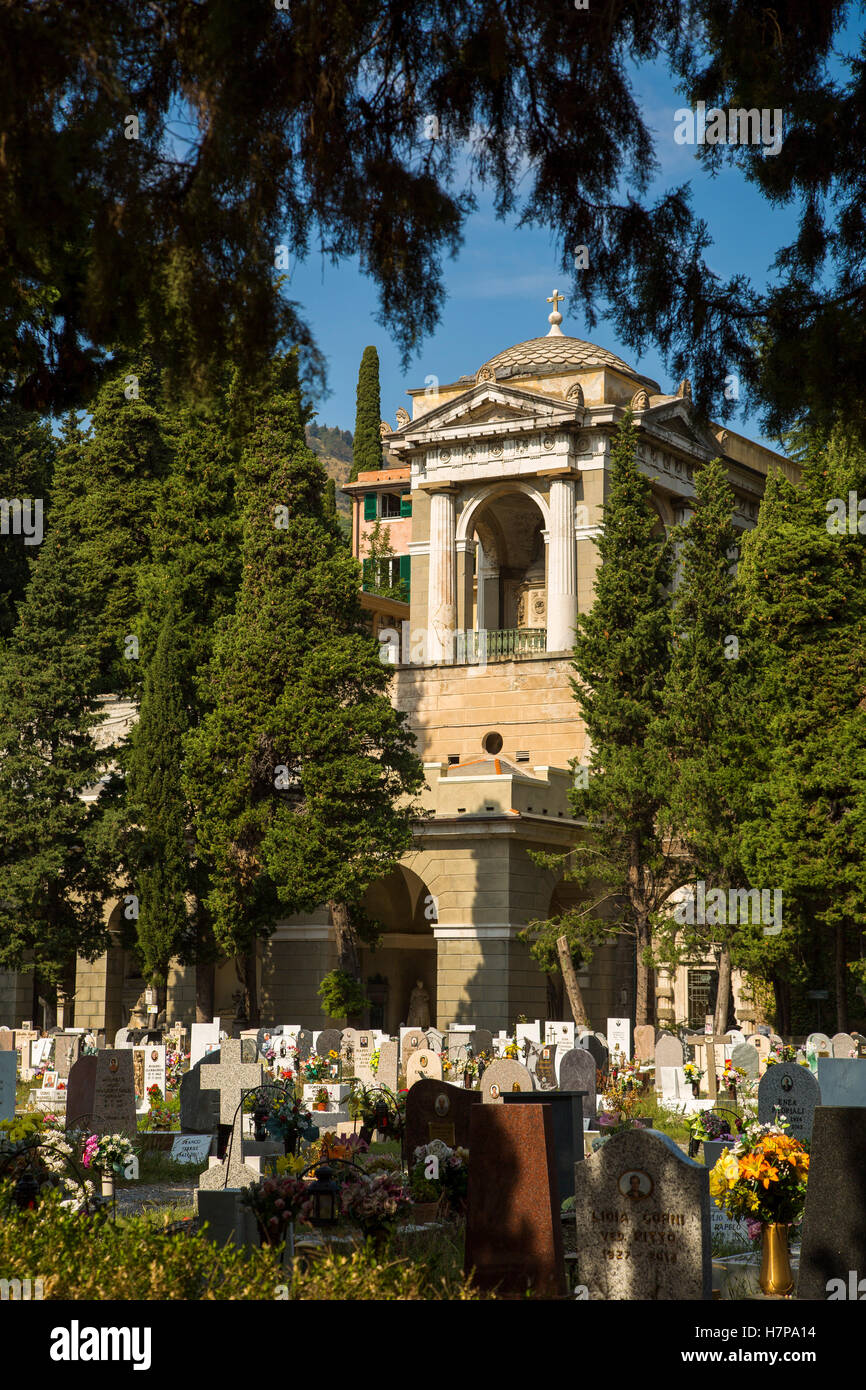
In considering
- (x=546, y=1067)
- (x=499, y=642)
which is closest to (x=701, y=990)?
(x=546, y=1067)

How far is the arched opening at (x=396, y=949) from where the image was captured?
4156 cm

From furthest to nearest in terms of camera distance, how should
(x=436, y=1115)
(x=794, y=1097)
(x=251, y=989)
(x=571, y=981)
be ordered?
(x=251, y=989)
(x=571, y=981)
(x=794, y=1097)
(x=436, y=1115)

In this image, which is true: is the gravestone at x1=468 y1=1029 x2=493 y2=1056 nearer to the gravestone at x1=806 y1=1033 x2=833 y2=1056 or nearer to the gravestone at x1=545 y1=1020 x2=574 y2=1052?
the gravestone at x1=545 y1=1020 x2=574 y2=1052

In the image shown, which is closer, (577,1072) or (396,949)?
(577,1072)

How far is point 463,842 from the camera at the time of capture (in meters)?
34.7

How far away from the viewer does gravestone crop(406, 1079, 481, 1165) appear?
1388cm

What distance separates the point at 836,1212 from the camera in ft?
30.0

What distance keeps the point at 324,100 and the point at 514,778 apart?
26355mm

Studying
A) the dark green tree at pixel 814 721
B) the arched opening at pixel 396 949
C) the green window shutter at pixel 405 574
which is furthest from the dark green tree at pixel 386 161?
the green window shutter at pixel 405 574

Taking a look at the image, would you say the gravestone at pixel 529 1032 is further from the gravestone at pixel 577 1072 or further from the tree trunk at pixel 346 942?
the gravestone at pixel 577 1072

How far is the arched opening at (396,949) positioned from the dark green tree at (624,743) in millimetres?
7132

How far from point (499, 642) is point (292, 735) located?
1339 centimetres

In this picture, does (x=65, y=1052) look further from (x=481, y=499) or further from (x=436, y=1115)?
(x=481, y=499)

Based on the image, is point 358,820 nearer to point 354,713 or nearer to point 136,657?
point 354,713
